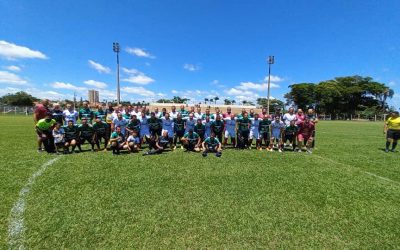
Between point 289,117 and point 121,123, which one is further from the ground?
point 289,117

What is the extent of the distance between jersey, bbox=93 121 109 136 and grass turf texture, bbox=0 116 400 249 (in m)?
2.18

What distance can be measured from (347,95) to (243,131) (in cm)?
7595

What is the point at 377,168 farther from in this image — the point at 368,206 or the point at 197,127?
the point at 197,127

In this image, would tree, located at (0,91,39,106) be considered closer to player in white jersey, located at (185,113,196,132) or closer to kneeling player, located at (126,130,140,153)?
kneeling player, located at (126,130,140,153)

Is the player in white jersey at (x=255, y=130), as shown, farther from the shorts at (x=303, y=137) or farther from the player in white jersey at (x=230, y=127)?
the shorts at (x=303, y=137)

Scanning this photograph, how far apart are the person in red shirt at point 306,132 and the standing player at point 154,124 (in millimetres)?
6070

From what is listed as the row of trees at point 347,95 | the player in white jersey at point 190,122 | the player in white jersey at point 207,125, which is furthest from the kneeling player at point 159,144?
the row of trees at point 347,95

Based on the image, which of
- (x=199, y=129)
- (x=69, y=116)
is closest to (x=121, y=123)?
(x=69, y=116)

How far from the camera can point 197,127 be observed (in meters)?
10.3

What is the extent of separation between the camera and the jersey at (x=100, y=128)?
9797mm

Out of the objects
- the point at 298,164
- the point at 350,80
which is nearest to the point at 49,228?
the point at 298,164

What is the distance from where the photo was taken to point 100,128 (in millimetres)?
9898

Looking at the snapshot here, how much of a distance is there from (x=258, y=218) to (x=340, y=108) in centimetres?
8341

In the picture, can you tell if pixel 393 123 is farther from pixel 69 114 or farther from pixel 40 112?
pixel 40 112
